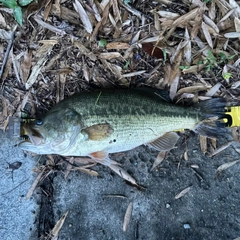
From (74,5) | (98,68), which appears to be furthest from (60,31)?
(98,68)

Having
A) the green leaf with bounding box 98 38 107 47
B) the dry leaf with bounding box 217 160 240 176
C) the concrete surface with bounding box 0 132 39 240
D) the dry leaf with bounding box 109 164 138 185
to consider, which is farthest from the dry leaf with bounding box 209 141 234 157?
the concrete surface with bounding box 0 132 39 240

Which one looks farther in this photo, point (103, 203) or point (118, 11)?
point (103, 203)

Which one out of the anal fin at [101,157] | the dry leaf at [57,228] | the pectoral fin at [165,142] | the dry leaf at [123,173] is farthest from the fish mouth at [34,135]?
the pectoral fin at [165,142]

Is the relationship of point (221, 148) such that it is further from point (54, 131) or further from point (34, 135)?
point (34, 135)

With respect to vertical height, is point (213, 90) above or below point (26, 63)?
below

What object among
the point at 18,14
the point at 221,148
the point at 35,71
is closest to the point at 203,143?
the point at 221,148

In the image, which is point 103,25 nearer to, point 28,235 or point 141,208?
point 141,208

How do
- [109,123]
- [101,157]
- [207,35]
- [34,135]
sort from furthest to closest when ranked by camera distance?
1. [207,35]
2. [101,157]
3. [109,123]
4. [34,135]
